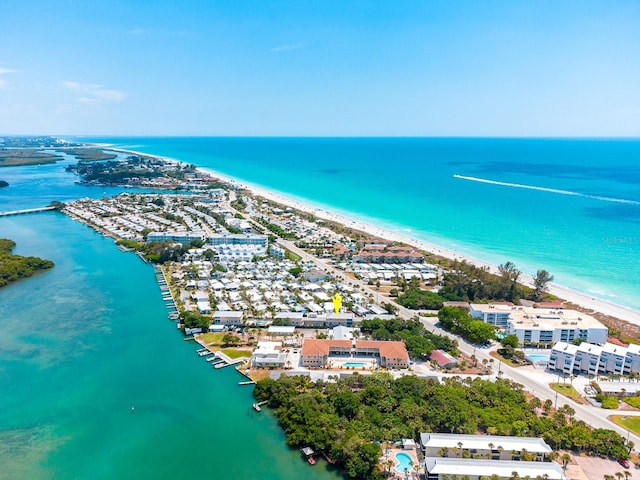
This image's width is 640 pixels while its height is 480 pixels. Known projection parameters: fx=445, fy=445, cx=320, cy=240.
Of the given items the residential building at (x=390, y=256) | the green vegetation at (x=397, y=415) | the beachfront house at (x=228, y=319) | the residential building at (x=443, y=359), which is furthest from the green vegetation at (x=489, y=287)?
the beachfront house at (x=228, y=319)

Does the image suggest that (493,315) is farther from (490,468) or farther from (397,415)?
(490,468)

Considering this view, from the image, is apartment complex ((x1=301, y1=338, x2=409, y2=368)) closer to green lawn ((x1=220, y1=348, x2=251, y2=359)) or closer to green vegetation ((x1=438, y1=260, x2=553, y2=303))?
green lawn ((x1=220, y1=348, x2=251, y2=359))

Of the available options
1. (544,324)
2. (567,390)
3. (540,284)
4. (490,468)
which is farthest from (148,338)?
(540,284)

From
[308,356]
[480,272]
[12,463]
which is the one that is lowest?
[12,463]

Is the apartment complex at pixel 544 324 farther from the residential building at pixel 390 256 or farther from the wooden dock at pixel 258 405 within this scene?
the wooden dock at pixel 258 405

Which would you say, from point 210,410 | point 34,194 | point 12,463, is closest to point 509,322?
point 210,410

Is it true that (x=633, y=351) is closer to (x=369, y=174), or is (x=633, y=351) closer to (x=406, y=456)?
(x=406, y=456)
